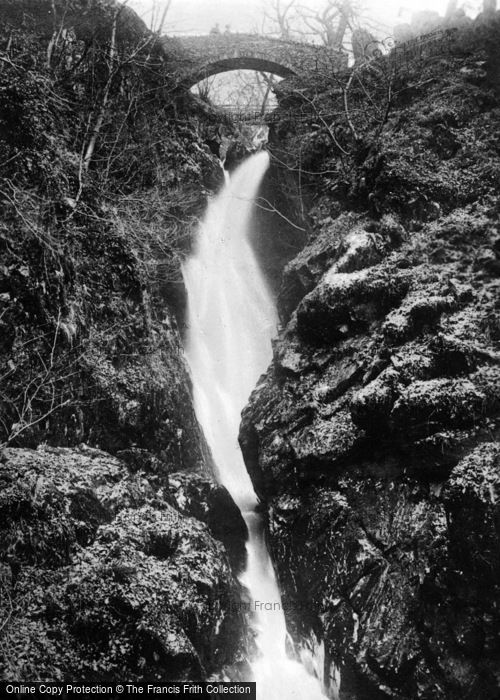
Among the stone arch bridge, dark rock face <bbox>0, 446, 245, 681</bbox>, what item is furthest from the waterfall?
the stone arch bridge

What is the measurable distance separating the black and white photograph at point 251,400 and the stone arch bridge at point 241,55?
3460 mm

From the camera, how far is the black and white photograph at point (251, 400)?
5.82 meters

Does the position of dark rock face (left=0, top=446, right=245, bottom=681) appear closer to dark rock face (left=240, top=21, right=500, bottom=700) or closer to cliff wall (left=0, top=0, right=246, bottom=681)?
cliff wall (left=0, top=0, right=246, bottom=681)

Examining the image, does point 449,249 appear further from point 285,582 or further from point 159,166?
point 159,166

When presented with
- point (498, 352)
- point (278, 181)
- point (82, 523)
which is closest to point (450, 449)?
point (498, 352)

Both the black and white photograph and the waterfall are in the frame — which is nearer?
the black and white photograph

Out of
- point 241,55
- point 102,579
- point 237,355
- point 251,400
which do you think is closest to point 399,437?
point 251,400

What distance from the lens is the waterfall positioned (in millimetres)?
7504

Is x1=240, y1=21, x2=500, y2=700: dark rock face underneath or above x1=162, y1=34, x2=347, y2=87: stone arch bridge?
underneath

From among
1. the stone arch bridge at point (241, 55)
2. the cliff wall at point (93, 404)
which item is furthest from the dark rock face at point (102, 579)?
the stone arch bridge at point (241, 55)

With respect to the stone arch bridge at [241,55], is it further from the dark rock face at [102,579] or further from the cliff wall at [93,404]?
the dark rock face at [102,579]

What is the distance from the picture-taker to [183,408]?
9.82m

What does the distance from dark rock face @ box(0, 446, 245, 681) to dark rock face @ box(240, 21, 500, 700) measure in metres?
1.76

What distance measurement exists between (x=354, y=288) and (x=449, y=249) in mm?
1896
